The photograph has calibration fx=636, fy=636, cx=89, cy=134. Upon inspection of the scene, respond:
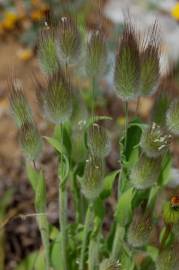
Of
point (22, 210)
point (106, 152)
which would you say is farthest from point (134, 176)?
point (22, 210)

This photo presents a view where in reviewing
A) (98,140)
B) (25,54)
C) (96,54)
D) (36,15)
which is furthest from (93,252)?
(36,15)

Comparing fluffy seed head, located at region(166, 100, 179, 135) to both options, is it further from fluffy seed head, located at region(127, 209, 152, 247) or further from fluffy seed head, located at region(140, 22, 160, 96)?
fluffy seed head, located at region(127, 209, 152, 247)

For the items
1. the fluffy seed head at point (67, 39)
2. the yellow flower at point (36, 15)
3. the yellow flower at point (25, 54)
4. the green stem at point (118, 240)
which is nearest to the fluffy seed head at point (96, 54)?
the fluffy seed head at point (67, 39)

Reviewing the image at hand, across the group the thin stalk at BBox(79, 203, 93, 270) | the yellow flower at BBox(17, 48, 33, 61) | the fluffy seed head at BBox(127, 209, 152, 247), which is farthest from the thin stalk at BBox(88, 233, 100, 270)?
the yellow flower at BBox(17, 48, 33, 61)

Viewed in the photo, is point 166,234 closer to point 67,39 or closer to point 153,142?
point 153,142

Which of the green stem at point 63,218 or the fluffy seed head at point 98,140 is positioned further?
the green stem at point 63,218

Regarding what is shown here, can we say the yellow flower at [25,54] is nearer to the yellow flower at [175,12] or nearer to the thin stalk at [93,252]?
the yellow flower at [175,12]
